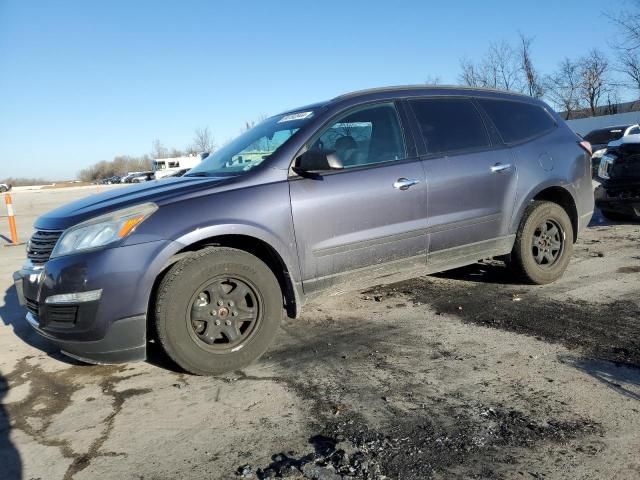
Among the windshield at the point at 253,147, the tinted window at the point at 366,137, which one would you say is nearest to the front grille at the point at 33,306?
the windshield at the point at 253,147

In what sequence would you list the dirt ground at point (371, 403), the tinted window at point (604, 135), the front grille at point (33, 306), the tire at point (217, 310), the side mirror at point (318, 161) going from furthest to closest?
the tinted window at point (604, 135) → the side mirror at point (318, 161) → the front grille at point (33, 306) → the tire at point (217, 310) → the dirt ground at point (371, 403)

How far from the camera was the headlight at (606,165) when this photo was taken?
25.7 ft

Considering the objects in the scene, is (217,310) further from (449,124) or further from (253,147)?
(449,124)

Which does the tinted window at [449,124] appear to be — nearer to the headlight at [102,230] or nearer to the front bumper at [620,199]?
the headlight at [102,230]

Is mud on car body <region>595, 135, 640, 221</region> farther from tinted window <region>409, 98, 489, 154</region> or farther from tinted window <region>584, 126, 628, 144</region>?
tinted window <region>584, 126, 628, 144</region>

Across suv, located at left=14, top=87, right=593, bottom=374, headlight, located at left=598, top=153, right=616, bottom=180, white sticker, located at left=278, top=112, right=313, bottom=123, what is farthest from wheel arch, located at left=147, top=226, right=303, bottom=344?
headlight, located at left=598, top=153, right=616, bottom=180

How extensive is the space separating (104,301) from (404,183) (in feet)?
7.71

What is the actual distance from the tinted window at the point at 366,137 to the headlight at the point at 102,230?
4.53ft

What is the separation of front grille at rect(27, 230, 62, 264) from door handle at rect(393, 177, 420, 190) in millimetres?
2430

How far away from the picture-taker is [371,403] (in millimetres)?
2922

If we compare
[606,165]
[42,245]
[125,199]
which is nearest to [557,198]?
A: [606,165]

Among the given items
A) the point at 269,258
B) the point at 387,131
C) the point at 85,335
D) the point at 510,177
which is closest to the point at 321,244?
the point at 269,258

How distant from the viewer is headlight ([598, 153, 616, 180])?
7841 mm

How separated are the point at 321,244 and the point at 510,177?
6.80 ft
